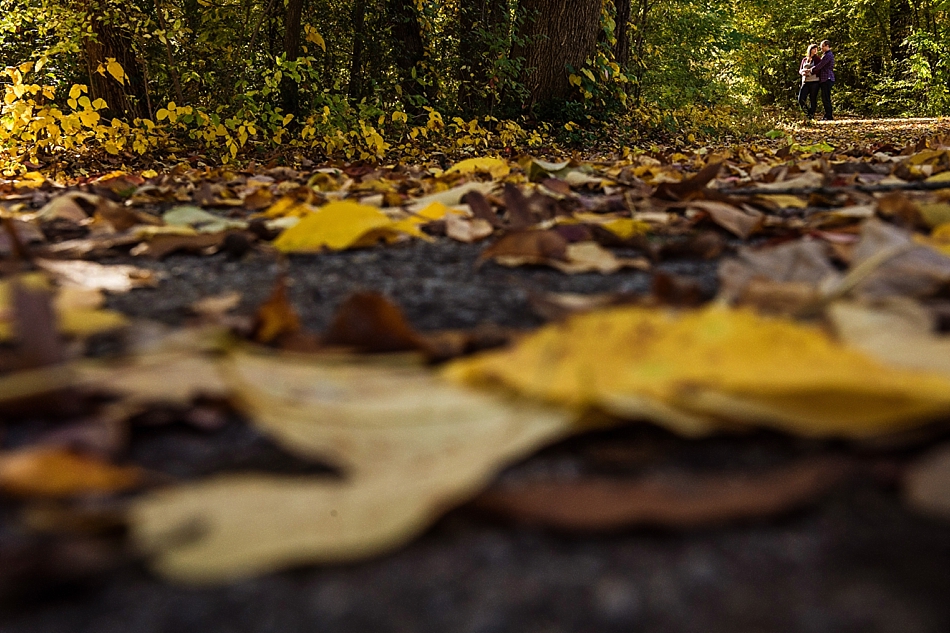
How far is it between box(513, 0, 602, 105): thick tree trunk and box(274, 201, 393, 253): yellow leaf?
187 inches

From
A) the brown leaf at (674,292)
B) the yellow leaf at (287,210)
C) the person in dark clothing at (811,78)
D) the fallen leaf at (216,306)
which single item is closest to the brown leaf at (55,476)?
the fallen leaf at (216,306)

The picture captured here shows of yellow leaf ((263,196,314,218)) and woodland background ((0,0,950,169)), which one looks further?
woodland background ((0,0,950,169))

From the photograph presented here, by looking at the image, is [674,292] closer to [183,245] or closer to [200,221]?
[183,245]

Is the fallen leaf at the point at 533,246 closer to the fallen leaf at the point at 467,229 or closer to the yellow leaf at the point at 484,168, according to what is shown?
the fallen leaf at the point at 467,229

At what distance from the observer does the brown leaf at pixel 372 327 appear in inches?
26.4

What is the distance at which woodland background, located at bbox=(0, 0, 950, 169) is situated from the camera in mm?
3943

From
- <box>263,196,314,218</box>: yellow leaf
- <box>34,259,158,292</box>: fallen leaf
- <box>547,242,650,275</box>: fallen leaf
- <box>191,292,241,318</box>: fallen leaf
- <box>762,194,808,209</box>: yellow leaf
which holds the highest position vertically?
<box>191,292,241,318</box>: fallen leaf

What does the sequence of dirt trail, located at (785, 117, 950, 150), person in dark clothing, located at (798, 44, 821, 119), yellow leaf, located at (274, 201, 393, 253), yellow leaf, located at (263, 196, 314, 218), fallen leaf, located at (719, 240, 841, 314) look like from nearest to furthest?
fallen leaf, located at (719, 240, 841, 314) < yellow leaf, located at (274, 201, 393, 253) < yellow leaf, located at (263, 196, 314, 218) < dirt trail, located at (785, 117, 950, 150) < person in dark clothing, located at (798, 44, 821, 119)

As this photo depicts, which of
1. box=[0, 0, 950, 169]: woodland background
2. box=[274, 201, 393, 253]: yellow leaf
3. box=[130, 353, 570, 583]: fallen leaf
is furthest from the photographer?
box=[0, 0, 950, 169]: woodland background

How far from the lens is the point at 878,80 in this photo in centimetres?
2005

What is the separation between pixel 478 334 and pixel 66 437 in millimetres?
352

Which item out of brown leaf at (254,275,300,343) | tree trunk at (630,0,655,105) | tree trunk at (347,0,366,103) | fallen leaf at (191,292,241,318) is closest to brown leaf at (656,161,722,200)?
fallen leaf at (191,292,241,318)

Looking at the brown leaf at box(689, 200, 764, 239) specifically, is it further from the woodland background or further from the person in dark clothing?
the person in dark clothing

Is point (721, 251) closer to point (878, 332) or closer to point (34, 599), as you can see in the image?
point (878, 332)
